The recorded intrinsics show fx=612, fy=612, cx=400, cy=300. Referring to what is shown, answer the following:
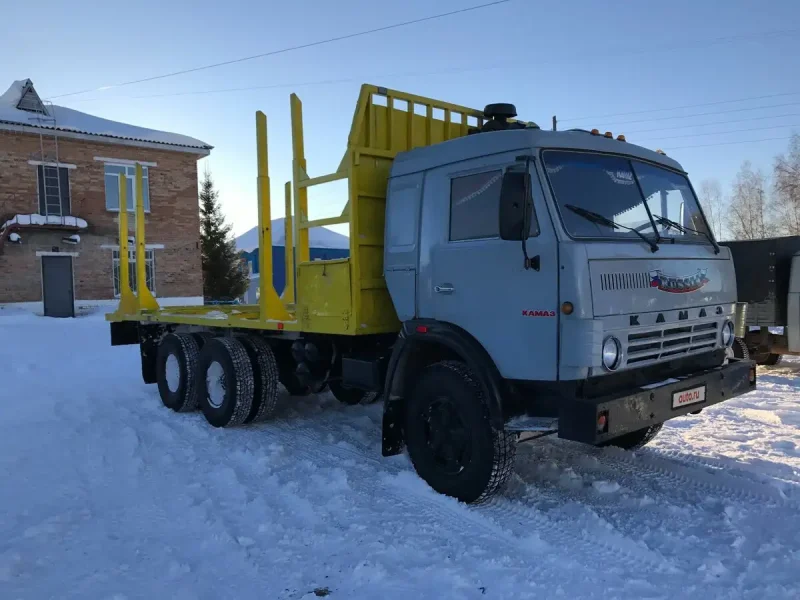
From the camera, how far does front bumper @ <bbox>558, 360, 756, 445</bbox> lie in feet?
12.5

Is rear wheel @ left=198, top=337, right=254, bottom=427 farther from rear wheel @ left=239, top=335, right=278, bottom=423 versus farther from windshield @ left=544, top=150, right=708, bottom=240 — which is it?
windshield @ left=544, top=150, right=708, bottom=240

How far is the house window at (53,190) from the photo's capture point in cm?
2239

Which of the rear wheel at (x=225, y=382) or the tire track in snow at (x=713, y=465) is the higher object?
the rear wheel at (x=225, y=382)

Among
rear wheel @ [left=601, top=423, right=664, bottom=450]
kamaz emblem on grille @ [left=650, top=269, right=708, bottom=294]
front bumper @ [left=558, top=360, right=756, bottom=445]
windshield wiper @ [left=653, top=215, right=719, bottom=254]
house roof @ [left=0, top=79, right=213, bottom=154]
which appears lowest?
rear wheel @ [left=601, top=423, right=664, bottom=450]

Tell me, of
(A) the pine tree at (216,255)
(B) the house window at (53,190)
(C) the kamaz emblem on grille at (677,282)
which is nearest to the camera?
(C) the kamaz emblem on grille at (677,282)

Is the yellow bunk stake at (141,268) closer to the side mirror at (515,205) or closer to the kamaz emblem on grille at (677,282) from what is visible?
the side mirror at (515,205)

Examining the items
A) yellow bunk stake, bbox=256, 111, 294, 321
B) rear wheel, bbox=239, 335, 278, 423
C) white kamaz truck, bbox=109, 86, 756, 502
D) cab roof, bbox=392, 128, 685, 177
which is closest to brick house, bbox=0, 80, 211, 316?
rear wheel, bbox=239, 335, 278, 423

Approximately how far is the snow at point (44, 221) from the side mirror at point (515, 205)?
22.3 metres

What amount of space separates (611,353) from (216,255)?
1189 inches

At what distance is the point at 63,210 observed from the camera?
22844mm

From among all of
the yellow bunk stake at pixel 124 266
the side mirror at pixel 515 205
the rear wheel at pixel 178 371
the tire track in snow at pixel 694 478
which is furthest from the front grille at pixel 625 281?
the yellow bunk stake at pixel 124 266

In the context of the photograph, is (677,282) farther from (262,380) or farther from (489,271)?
(262,380)

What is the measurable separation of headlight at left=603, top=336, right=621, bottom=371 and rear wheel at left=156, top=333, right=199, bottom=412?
17.7 feet

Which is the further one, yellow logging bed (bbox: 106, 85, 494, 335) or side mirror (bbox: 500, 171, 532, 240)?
yellow logging bed (bbox: 106, 85, 494, 335)
